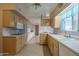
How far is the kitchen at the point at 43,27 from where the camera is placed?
2861 mm

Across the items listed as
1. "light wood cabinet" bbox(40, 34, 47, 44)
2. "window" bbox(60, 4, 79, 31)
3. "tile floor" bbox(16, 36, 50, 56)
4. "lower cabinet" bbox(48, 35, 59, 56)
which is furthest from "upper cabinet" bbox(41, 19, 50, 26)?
"lower cabinet" bbox(48, 35, 59, 56)

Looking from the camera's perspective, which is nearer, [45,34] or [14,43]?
[14,43]

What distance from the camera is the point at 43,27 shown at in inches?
278

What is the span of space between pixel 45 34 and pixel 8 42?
313 centimetres

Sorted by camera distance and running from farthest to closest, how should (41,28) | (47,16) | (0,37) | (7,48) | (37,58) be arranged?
1. (41,28)
2. (47,16)
3. (7,48)
4. (0,37)
5. (37,58)

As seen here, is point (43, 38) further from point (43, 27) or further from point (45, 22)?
point (45, 22)

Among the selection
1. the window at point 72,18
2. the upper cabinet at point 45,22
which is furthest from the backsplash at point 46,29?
the window at point 72,18

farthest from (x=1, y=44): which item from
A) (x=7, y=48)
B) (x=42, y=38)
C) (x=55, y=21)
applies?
(x=42, y=38)

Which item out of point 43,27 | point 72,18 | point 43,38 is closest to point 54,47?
point 72,18

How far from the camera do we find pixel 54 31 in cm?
686

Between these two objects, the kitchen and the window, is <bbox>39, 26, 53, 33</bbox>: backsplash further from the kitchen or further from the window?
the window

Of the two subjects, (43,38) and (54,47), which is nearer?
(54,47)

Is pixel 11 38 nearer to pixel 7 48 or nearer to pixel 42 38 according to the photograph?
pixel 7 48

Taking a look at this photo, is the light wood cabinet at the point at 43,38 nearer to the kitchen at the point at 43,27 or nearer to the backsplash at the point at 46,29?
the kitchen at the point at 43,27
